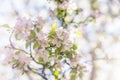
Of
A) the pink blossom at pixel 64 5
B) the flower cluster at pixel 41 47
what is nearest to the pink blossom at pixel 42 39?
the flower cluster at pixel 41 47

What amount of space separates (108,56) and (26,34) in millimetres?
1283

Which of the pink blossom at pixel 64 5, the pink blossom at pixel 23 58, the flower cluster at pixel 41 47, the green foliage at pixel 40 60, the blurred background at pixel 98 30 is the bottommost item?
the pink blossom at pixel 23 58

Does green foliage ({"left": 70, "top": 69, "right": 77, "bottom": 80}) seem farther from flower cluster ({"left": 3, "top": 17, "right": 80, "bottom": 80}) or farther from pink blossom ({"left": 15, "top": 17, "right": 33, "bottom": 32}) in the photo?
pink blossom ({"left": 15, "top": 17, "right": 33, "bottom": 32})

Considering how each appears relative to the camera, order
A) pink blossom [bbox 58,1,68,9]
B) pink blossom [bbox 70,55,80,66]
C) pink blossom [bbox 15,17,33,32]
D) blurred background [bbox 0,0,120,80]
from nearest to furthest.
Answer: pink blossom [bbox 15,17,33,32], pink blossom [bbox 70,55,80,66], pink blossom [bbox 58,1,68,9], blurred background [bbox 0,0,120,80]

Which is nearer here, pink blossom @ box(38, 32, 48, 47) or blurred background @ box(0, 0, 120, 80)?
pink blossom @ box(38, 32, 48, 47)

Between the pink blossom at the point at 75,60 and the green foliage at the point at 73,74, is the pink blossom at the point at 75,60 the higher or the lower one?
the higher one

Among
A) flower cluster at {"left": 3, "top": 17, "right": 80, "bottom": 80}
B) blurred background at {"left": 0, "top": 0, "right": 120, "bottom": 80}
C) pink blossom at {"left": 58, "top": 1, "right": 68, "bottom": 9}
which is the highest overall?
blurred background at {"left": 0, "top": 0, "right": 120, "bottom": 80}

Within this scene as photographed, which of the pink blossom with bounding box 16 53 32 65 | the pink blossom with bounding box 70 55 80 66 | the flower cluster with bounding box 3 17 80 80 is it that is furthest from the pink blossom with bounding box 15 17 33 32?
the pink blossom with bounding box 70 55 80 66

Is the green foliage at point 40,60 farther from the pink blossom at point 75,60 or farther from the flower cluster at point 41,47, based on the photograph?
the pink blossom at point 75,60

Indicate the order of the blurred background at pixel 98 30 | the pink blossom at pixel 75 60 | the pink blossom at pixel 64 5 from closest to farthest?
the pink blossom at pixel 75 60 < the pink blossom at pixel 64 5 < the blurred background at pixel 98 30

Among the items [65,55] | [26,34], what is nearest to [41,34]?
[26,34]

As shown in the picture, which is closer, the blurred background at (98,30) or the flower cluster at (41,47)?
the flower cluster at (41,47)

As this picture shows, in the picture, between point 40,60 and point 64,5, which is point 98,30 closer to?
point 64,5

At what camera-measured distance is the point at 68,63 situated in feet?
5.06
